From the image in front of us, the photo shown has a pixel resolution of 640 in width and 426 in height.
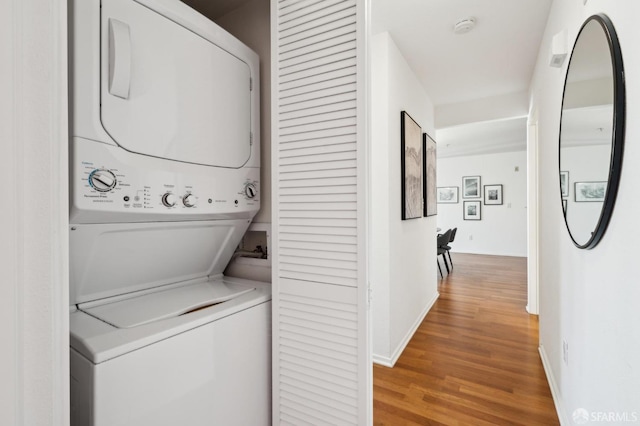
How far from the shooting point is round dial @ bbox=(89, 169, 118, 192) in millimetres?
926

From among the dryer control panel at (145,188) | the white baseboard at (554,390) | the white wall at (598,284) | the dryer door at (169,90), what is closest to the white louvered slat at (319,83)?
the dryer door at (169,90)

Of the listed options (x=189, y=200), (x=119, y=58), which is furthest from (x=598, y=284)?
(x=119, y=58)

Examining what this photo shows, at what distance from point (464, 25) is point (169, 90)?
2.12 meters

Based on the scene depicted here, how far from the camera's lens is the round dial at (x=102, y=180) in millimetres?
926

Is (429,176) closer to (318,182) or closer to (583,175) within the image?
(583,175)

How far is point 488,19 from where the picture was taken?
7.07ft

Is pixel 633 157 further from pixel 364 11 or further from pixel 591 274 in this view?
A: pixel 364 11

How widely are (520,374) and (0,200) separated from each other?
279cm

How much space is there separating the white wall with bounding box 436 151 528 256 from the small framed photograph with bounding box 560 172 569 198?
623 cm

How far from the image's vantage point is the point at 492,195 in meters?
7.20

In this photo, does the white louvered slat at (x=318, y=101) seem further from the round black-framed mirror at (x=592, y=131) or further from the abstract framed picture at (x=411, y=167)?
the abstract framed picture at (x=411, y=167)

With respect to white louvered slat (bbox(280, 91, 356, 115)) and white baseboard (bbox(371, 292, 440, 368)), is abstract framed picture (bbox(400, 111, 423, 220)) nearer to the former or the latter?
white baseboard (bbox(371, 292, 440, 368))

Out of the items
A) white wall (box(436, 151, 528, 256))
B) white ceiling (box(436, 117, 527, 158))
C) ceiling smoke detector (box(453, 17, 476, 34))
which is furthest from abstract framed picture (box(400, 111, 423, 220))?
white wall (box(436, 151, 528, 256))

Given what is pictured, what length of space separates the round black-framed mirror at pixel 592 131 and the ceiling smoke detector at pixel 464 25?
1.01 meters
